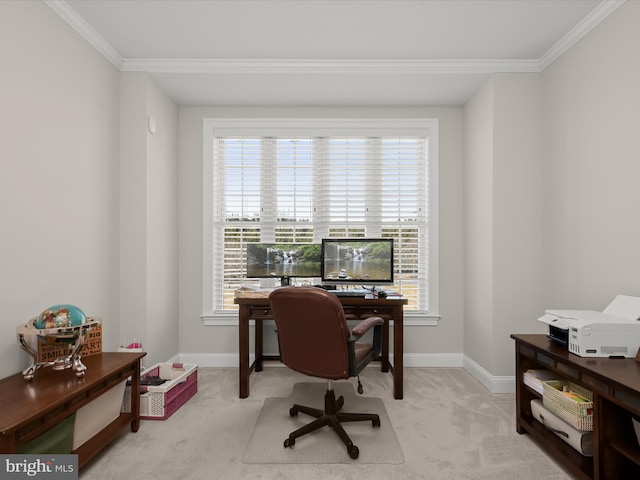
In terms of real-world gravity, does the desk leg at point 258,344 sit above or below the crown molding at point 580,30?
below

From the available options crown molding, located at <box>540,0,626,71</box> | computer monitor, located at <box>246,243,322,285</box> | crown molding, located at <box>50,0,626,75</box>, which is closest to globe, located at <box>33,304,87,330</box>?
computer monitor, located at <box>246,243,322,285</box>

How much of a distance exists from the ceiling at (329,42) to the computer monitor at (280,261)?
1511 millimetres

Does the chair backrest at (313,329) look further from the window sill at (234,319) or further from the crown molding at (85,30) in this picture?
the crown molding at (85,30)

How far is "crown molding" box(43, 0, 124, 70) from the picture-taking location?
93.0 inches

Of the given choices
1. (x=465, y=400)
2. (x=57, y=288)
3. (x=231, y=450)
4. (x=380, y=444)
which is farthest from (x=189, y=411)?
(x=465, y=400)

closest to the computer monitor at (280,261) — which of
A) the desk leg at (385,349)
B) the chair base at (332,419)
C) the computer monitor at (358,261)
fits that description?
the computer monitor at (358,261)

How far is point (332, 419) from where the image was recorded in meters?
2.26

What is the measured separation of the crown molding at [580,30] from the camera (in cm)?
233

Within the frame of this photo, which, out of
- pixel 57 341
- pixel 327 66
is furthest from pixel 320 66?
pixel 57 341

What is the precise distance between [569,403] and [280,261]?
7.52 ft

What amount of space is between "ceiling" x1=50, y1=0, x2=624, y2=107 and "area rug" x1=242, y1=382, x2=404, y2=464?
2.77 meters

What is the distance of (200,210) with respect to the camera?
375 centimetres

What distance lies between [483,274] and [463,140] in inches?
56.9

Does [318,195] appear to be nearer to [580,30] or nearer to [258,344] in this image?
[258,344]
